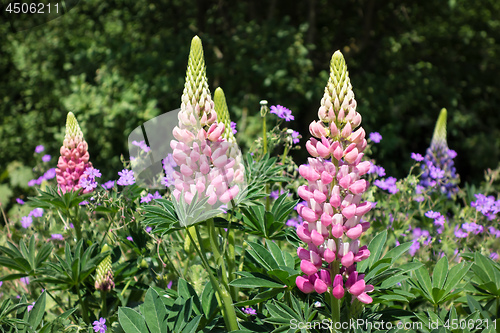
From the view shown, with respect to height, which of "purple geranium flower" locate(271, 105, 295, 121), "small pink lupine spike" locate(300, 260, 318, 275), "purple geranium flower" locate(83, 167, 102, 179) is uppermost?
"purple geranium flower" locate(271, 105, 295, 121)

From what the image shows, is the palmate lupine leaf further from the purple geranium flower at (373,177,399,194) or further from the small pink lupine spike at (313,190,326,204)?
the purple geranium flower at (373,177,399,194)

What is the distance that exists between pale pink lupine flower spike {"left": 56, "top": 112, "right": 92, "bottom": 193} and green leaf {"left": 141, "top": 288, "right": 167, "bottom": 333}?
2.25 ft

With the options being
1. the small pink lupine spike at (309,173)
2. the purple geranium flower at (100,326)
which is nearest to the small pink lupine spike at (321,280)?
the small pink lupine spike at (309,173)

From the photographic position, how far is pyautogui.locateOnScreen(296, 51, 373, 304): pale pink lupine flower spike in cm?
Answer: 104

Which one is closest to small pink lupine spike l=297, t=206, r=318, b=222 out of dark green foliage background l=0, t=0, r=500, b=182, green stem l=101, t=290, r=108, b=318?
green stem l=101, t=290, r=108, b=318

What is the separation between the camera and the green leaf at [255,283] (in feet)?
3.58

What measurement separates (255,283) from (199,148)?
1.12ft

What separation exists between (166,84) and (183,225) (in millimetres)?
4069

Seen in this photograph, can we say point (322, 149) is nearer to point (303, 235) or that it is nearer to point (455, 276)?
point (303, 235)

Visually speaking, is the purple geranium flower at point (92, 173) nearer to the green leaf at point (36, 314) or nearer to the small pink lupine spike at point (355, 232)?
the green leaf at point (36, 314)

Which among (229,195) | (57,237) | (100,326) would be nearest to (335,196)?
(229,195)

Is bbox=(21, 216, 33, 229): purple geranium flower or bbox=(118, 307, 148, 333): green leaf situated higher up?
bbox=(118, 307, 148, 333): green leaf

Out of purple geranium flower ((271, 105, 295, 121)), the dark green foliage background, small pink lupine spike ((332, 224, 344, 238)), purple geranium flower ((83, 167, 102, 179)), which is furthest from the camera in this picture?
the dark green foliage background

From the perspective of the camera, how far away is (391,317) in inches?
45.4
